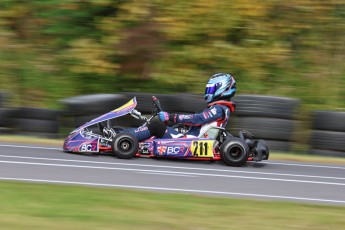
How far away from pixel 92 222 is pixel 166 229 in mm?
676

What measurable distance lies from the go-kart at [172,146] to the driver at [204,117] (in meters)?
0.10

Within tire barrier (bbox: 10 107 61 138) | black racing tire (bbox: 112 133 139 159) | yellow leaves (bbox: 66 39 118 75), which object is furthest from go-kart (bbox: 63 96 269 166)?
yellow leaves (bbox: 66 39 118 75)

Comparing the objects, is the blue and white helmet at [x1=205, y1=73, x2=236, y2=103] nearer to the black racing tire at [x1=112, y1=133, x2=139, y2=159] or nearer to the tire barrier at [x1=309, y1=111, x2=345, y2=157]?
the black racing tire at [x1=112, y1=133, x2=139, y2=159]

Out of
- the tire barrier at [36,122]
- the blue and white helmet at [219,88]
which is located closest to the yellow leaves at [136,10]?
the tire barrier at [36,122]

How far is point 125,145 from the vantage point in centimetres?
1064

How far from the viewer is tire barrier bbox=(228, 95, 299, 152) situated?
12828mm

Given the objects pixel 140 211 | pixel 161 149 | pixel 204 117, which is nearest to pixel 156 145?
pixel 161 149

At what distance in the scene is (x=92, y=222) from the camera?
19.9 ft

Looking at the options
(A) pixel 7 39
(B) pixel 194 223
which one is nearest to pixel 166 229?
(B) pixel 194 223

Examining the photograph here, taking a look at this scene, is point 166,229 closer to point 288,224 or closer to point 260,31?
point 288,224

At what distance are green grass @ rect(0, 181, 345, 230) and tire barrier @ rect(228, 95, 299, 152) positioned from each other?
5420 millimetres

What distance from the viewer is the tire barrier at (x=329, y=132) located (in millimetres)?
12625

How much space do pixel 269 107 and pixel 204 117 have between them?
8.15ft

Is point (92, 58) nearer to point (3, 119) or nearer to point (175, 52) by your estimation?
point (175, 52)
